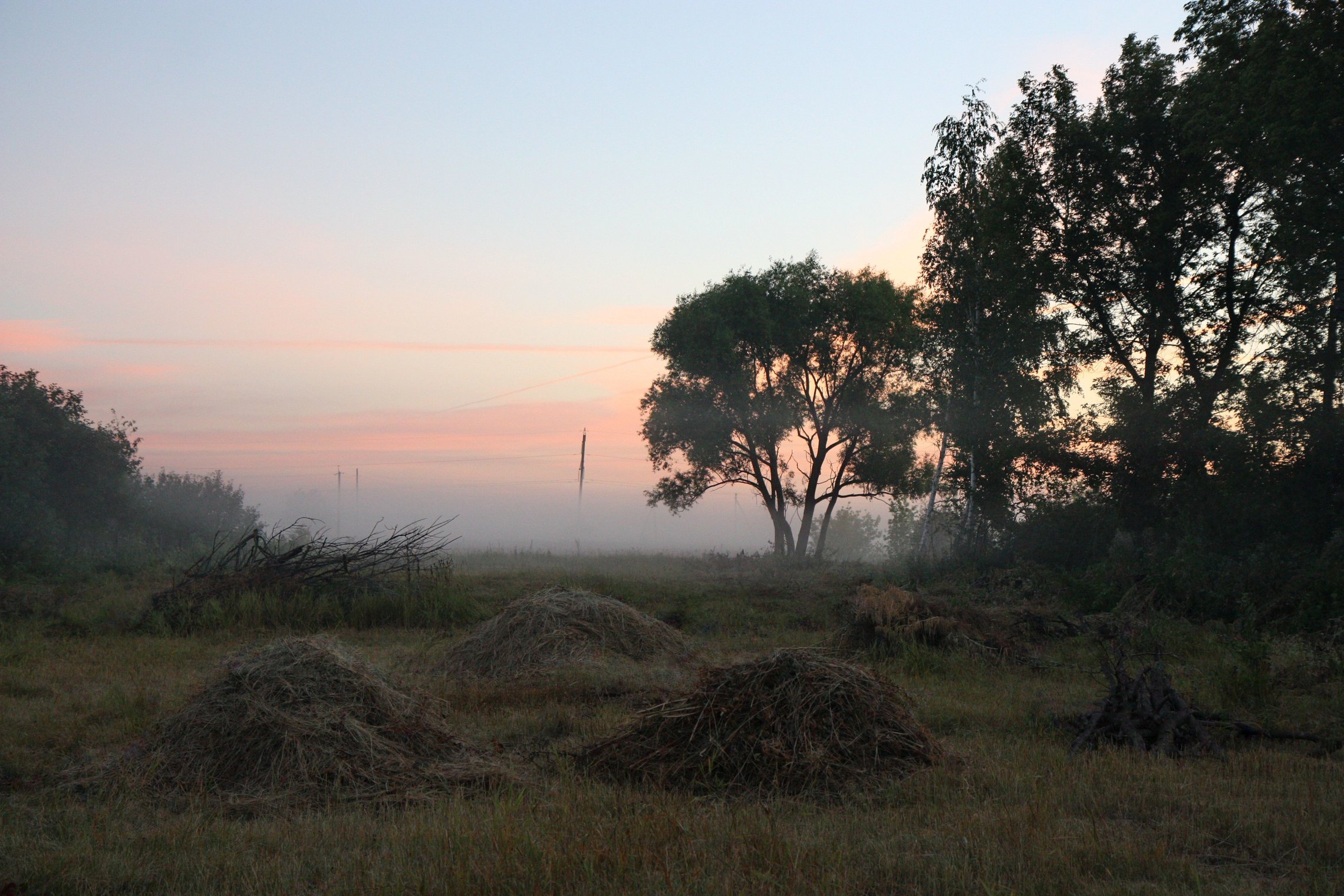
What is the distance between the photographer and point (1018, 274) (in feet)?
65.6

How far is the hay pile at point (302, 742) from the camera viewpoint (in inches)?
226

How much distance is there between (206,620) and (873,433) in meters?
24.3

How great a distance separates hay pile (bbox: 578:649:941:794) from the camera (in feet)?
19.1

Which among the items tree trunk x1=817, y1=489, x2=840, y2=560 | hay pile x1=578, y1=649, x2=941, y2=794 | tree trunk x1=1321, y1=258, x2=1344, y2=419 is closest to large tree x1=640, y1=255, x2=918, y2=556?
tree trunk x1=817, y1=489, x2=840, y2=560

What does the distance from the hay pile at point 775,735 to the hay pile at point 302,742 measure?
3.42ft

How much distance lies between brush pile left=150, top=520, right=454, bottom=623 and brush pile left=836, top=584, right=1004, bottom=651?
7.22 meters

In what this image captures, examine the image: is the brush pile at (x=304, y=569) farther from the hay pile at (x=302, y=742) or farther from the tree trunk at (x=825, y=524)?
the tree trunk at (x=825, y=524)

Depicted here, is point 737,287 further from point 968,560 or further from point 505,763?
point 505,763

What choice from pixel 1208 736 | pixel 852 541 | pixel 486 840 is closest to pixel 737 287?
pixel 1208 736

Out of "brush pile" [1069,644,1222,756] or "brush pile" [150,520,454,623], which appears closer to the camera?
"brush pile" [1069,644,1222,756]

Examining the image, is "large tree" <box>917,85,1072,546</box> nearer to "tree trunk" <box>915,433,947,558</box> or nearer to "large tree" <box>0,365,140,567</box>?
"tree trunk" <box>915,433,947,558</box>

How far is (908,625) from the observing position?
448 inches

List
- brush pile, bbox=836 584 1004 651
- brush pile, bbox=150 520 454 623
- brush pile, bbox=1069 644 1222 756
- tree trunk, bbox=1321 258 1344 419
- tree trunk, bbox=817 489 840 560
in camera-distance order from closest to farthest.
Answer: brush pile, bbox=1069 644 1222 756
brush pile, bbox=836 584 1004 651
brush pile, bbox=150 520 454 623
tree trunk, bbox=1321 258 1344 419
tree trunk, bbox=817 489 840 560

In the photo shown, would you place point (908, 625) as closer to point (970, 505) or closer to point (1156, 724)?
point (1156, 724)
